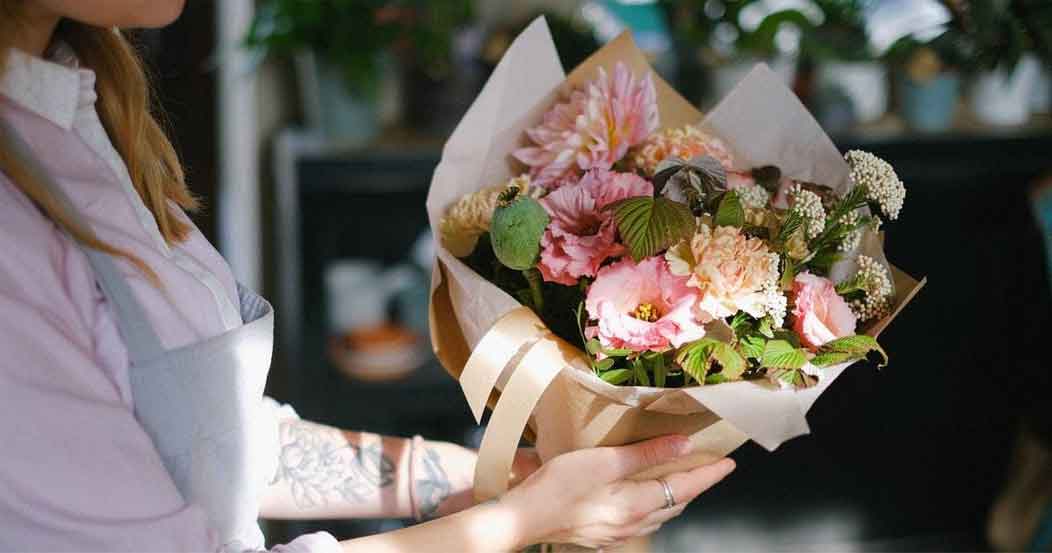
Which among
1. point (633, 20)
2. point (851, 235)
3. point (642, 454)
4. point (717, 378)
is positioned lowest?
point (642, 454)

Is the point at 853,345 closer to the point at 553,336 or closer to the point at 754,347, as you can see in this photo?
the point at 754,347

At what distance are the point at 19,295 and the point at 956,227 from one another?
8.36 ft

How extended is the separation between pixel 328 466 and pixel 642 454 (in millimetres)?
367

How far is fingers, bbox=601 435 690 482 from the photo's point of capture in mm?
1008

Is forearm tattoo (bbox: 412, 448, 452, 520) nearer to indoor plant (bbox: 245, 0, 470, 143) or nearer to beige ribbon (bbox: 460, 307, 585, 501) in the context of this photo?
beige ribbon (bbox: 460, 307, 585, 501)

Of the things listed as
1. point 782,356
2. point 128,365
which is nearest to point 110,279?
point 128,365

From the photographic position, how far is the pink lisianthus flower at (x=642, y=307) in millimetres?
900

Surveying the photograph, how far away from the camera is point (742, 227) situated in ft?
3.11

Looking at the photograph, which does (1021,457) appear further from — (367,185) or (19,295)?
(19,295)

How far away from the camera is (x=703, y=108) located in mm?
2727

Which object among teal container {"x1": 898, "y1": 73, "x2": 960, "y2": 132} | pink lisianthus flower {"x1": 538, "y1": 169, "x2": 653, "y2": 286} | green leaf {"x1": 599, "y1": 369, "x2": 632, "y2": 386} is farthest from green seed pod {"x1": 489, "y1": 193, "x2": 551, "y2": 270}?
teal container {"x1": 898, "y1": 73, "x2": 960, "y2": 132}

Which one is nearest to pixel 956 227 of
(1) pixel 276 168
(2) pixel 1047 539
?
(2) pixel 1047 539

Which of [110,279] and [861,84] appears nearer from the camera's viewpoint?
[110,279]

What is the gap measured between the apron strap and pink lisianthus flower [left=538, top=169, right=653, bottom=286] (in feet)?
1.11
